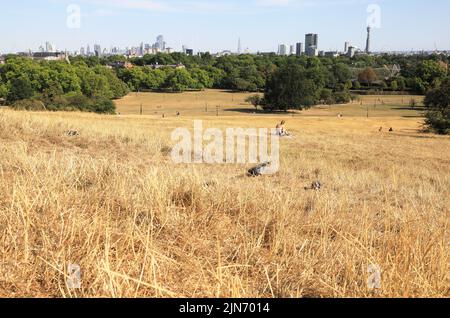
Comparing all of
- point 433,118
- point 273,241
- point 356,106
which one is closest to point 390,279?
point 273,241

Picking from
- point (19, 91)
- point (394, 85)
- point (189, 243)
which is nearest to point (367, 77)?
point (394, 85)

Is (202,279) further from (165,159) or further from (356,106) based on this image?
(356,106)

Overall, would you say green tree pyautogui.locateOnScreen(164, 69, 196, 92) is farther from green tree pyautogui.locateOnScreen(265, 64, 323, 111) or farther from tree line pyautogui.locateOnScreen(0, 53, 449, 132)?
green tree pyautogui.locateOnScreen(265, 64, 323, 111)

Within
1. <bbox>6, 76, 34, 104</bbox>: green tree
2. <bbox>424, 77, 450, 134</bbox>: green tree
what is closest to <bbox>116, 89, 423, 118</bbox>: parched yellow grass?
<bbox>6, 76, 34, 104</bbox>: green tree

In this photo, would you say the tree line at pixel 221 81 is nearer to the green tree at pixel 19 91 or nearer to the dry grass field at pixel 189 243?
the green tree at pixel 19 91

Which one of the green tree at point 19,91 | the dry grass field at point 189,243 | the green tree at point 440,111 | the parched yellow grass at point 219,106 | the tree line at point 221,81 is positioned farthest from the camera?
the parched yellow grass at point 219,106

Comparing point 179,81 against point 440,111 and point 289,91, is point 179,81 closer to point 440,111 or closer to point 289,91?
point 289,91

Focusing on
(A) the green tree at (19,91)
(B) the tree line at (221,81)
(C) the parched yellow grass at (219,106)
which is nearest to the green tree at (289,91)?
(B) the tree line at (221,81)

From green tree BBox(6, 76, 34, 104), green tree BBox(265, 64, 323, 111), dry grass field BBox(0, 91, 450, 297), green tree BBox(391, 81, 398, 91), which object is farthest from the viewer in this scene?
green tree BBox(391, 81, 398, 91)

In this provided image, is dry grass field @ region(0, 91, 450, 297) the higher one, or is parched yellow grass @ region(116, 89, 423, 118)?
dry grass field @ region(0, 91, 450, 297)

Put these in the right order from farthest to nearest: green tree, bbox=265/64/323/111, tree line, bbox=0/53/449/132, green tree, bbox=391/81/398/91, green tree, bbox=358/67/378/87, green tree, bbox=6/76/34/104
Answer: green tree, bbox=358/67/378/87, green tree, bbox=391/81/398/91, green tree, bbox=265/64/323/111, tree line, bbox=0/53/449/132, green tree, bbox=6/76/34/104

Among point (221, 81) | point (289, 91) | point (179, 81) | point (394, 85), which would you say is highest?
Answer: point (221, 81)

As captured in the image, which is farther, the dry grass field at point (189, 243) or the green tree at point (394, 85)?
the green tree at point (394, 85)

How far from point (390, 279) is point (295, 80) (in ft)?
277
